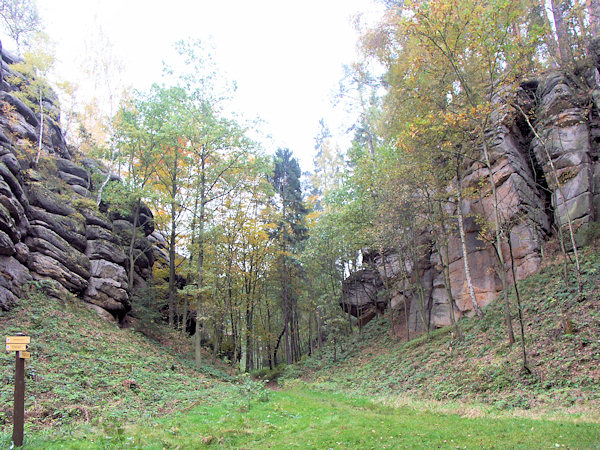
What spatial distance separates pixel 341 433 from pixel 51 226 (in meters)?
16.7

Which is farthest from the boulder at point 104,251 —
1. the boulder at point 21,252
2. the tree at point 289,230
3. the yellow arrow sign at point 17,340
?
the yellow arrow sign at point 17,340

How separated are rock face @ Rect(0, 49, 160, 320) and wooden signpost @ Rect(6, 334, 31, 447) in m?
7.42

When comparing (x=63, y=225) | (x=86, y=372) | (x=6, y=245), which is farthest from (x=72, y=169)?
(x=86, y=372)

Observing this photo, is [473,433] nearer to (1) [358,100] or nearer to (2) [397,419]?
(2) [397,419]

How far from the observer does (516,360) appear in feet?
34.4

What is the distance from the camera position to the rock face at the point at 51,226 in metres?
13.8

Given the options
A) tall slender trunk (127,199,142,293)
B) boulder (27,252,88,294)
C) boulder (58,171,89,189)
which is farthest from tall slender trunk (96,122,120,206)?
boulder (27,252,88,294)

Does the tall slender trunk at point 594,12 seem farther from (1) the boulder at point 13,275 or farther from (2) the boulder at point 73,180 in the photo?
(2) the boulder at point 73,180

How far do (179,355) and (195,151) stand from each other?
40.0 feet

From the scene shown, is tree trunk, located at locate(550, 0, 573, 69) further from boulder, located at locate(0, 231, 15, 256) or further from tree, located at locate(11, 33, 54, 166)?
tree, located at locate(11, 33, 54, 166)

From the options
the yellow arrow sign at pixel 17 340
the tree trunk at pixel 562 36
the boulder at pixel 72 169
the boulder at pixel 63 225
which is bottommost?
the yellow arrow sign at pixel 17 340

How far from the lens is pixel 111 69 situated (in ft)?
88.8

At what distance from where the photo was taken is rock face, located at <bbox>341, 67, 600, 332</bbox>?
49.1ft

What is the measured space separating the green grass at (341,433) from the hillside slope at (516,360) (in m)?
1.62
